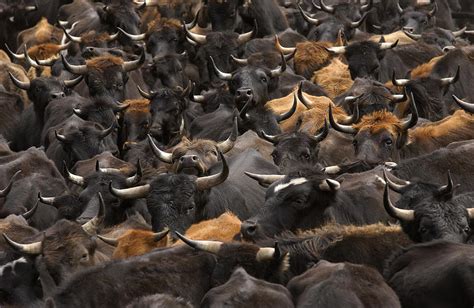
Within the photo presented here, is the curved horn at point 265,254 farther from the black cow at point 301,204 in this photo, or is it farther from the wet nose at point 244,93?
the wet nose at point 244,93

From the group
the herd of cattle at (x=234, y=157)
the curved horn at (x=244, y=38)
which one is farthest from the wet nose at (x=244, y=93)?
the curved horn at (x=244, y=38)

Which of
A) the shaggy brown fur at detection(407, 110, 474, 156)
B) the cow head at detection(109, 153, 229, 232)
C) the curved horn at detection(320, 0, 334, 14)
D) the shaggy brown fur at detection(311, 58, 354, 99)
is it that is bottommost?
the curved horn at detection(320, 0, 334, 14)

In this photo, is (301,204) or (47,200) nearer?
(301,204)

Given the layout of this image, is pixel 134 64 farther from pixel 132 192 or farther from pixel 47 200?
pixel 132 192

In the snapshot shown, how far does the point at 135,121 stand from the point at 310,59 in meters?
3.57

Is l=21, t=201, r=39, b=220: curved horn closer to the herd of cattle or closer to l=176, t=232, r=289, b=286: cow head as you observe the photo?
the herd of cattle

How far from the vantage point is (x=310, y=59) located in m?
19.2

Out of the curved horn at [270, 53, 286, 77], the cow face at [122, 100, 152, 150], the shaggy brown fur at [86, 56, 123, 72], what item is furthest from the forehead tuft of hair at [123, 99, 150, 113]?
the curved horn at [270, 53, 286, 77]

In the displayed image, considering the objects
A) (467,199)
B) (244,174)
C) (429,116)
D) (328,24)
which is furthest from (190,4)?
(467,199)

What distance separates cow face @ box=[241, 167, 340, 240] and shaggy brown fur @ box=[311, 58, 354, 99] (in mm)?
6541

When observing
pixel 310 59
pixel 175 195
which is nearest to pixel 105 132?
pixel 175 195

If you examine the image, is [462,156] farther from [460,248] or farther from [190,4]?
[190,4]

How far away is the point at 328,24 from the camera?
2091 cm

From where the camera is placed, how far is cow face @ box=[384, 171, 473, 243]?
1005 cm
